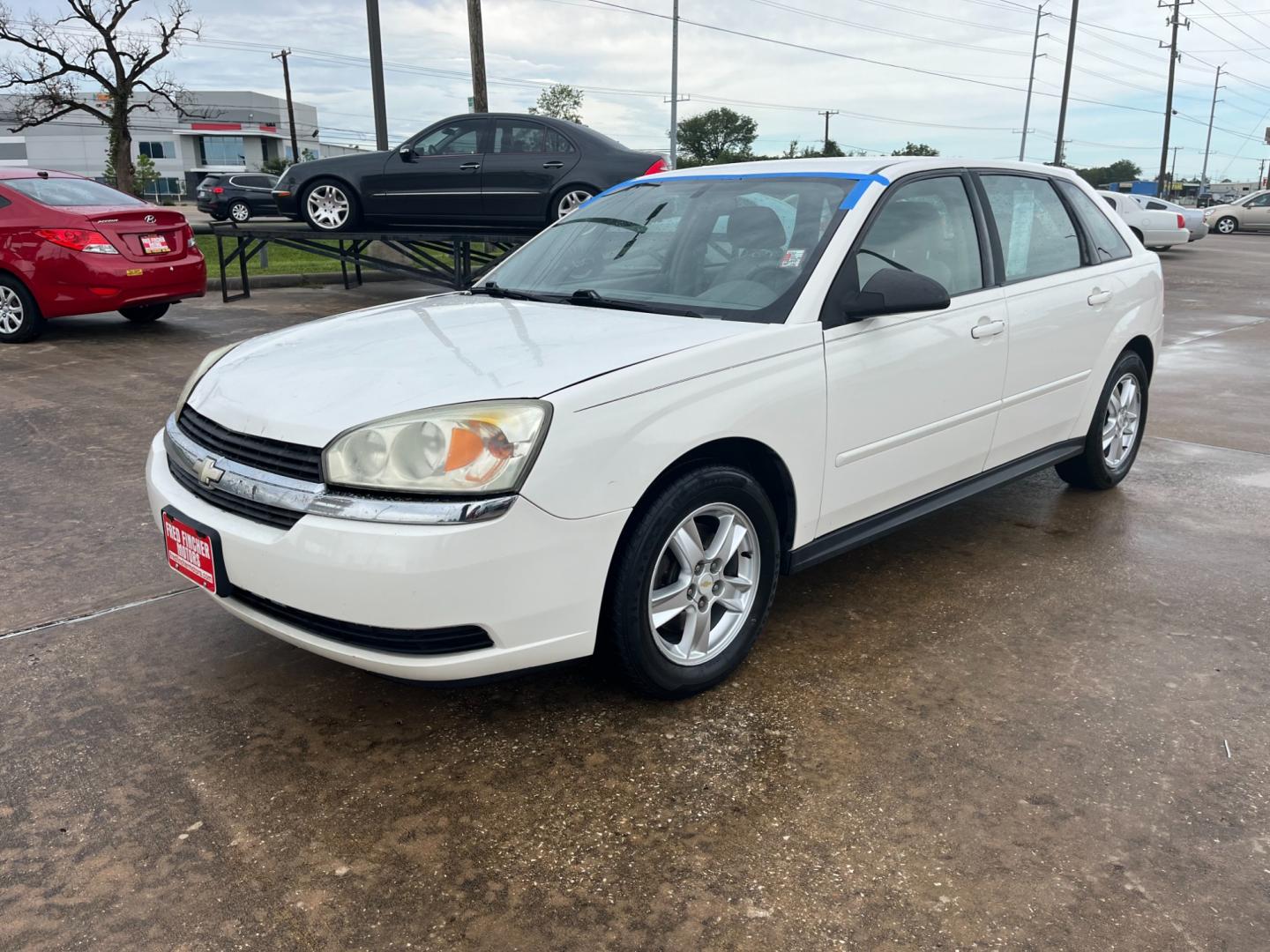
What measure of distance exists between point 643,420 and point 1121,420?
3.38 meters

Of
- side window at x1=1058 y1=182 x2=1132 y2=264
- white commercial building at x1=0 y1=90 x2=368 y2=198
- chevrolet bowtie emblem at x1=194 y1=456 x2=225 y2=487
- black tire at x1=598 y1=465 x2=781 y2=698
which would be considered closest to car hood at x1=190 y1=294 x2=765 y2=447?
chevrolet bowtie emblem at x1=194 y1=456 x2=225 y2=487

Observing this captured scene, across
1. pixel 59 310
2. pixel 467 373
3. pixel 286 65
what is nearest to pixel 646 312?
pixel 467 373

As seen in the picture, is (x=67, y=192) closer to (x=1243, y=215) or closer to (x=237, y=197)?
(x=237, y=197)

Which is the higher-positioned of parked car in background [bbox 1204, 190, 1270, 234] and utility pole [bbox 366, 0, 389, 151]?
utility pole [bbox 366, 0, 389, 151]

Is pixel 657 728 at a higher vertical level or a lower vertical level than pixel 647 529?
lower

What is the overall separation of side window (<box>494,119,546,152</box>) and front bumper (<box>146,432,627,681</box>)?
29.3 feet

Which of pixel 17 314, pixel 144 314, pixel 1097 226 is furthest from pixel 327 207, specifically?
pixel 1097 226

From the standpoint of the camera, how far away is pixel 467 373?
2.69 m

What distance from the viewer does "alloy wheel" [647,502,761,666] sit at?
2.85m

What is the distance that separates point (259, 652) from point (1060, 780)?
8.03 ft

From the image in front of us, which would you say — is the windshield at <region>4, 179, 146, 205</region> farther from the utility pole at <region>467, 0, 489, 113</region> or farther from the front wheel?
the utility pole at <region>467, 0, 489, 113</region>

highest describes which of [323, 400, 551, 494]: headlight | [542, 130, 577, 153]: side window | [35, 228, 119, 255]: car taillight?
[542, 130, 577, 153]: side window

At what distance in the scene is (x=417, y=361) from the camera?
286cm

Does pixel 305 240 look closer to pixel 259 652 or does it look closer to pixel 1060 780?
pixel 259 652
